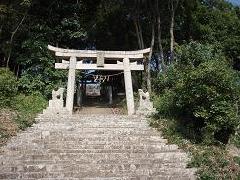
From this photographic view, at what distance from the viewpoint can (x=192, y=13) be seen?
91.4 feet

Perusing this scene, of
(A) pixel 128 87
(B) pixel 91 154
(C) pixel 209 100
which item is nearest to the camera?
(B) pixel 91 154

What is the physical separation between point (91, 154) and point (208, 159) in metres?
3.38

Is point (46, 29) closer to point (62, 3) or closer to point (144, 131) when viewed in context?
point (62, 3)

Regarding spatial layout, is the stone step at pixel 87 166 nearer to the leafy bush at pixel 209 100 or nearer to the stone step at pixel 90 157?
the stone step at pixel 90 157

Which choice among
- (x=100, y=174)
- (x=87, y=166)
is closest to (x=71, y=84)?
(x=87, y=166)

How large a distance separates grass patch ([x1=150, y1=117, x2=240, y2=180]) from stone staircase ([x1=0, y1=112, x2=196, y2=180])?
0.27 metres

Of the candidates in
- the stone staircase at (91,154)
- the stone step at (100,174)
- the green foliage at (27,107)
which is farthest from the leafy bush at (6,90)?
the stone step at (100,174)

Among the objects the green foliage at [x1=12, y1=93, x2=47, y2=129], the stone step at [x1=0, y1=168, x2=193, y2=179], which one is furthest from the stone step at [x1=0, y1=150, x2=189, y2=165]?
the green foliage at [x1=12, y1=93, x2=47, y2=129]

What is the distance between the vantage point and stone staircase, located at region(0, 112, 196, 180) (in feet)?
36.6

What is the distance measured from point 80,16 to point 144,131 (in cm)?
1402

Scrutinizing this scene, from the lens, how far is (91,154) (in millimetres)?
12305

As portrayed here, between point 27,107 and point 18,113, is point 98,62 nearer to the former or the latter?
point 27,107

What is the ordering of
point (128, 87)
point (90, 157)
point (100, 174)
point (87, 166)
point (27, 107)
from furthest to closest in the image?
point (128, 87) < point (27, 107) < point (90, 157) < point (87, 166) < point (100, 174)

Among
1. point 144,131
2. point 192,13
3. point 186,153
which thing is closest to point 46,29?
point 192,13
